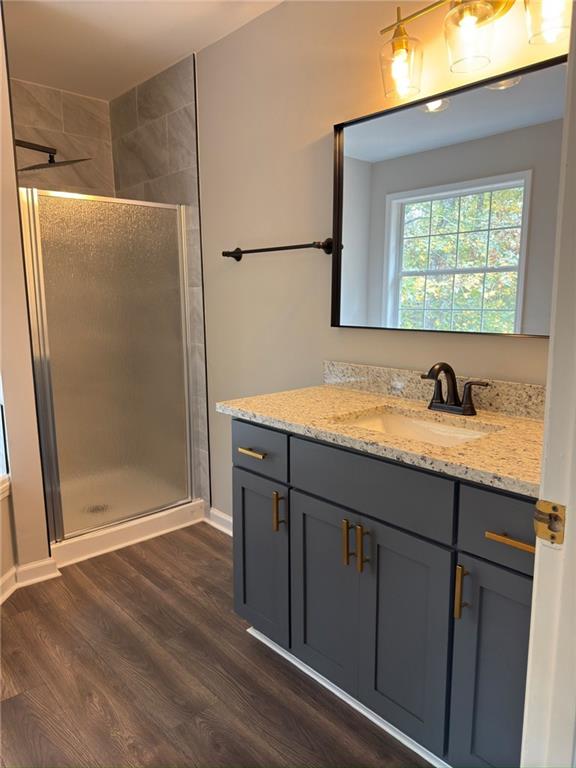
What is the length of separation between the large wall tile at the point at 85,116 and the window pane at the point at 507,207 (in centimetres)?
277

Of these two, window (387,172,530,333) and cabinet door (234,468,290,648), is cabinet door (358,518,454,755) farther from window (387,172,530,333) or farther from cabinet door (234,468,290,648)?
window (387,172,530,333)

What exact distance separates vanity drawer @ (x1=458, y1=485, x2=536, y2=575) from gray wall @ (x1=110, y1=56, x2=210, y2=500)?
2026mm

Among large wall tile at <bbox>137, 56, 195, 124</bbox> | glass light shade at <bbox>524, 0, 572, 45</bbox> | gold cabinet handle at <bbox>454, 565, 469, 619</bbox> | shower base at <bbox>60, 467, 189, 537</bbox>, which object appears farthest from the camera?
large wall tile at <bbox>137, 56, 195, 124</bbox>

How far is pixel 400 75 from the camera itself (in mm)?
1762

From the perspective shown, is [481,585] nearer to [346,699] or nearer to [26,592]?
[346,699]

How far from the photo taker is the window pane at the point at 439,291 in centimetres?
180

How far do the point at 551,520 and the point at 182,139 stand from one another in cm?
281

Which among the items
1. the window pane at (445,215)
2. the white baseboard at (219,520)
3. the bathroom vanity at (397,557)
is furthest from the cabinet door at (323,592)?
the white baseboard at (219,520)

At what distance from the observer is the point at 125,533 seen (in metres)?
2.84

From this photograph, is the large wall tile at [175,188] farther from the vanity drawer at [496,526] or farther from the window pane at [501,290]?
the vanity drawer at [496,526]

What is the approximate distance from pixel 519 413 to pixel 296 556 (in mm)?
860

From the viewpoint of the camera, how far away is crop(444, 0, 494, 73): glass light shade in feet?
4.97

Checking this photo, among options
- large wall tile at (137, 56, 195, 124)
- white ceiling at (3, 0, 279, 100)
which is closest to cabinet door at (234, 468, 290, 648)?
white ceiling at (3, 0, 279, 100)

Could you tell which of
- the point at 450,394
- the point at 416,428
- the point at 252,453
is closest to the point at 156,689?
the point at 252,453
